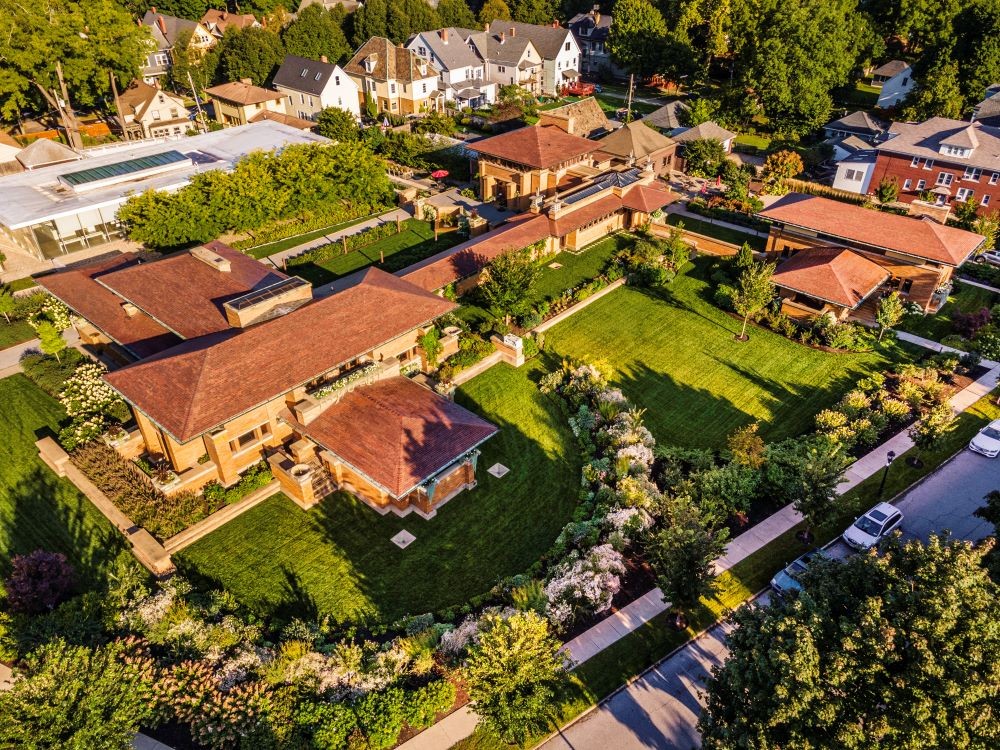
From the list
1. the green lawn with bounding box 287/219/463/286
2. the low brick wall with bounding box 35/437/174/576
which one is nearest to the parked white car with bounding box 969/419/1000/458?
the green lawn with bounding box 287/219/463/286

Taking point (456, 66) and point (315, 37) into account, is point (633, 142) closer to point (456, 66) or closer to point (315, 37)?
point (456, 66)

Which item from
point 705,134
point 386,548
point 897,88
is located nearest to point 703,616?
point 386,548

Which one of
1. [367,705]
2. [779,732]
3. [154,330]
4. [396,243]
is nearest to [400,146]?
[396,243]

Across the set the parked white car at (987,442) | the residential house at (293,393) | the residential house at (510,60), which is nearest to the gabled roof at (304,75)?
the residential house at (510,60)

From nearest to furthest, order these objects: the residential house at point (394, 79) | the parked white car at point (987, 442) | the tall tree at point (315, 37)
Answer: the parked white car at point (987, 442)
the residential house at point (394, 79)
the tall tree at point (315, 37)

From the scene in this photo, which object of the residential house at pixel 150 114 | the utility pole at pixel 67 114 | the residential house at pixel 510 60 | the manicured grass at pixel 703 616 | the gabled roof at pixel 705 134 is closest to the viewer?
the manicured grass at pixel 703 616

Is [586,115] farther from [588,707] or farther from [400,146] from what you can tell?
[588,707]

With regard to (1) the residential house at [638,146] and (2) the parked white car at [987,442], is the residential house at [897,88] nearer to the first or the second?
(1) the residential house at [638,146]

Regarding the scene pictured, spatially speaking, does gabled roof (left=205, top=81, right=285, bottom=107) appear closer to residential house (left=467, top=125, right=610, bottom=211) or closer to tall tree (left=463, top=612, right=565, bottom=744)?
residential house (left=467, top=125, right=610, bottom=211)
